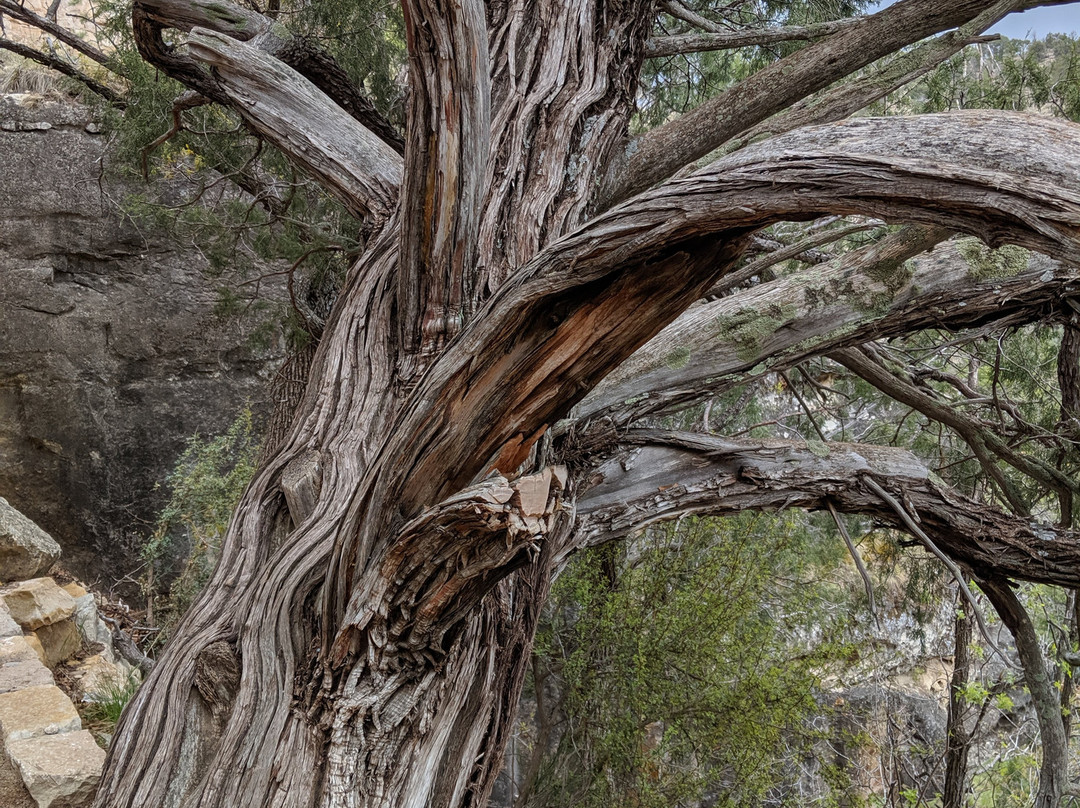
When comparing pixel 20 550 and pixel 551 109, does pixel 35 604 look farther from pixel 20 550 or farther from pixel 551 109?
pixel 551 109

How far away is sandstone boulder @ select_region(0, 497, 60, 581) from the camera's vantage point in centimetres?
512

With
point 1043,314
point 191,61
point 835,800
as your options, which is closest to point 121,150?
point 191,61

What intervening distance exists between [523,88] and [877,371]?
184 centimetres

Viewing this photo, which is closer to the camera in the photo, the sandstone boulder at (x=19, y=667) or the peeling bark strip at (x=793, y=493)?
the peeling bark strip at (x=793, y=493)

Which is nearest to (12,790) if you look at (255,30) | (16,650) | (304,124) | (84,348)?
(16,650)

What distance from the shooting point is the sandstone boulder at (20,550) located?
5.12 meters

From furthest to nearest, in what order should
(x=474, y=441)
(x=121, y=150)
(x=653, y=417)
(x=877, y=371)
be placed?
(x=121, y=150)
(x=877, y=371)
(x=653, y=417)
(x=474, y=441)

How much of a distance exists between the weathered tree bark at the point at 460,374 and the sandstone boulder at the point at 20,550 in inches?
134

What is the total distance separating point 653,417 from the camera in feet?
8.71

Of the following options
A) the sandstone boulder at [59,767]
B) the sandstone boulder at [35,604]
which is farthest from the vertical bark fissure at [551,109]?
the sandstone boulder at [35,604]

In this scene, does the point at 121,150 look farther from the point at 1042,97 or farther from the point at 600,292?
the point at 1042,97

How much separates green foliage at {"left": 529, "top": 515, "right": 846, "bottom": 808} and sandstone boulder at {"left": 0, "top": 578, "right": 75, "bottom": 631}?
2738 millimetres

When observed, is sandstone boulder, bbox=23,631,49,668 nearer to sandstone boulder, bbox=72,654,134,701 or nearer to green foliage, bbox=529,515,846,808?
sandstone boulder, bbox=72,654,134,701

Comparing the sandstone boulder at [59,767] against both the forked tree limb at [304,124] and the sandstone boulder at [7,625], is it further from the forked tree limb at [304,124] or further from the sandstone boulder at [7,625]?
the forked tree limb at [304,124]
